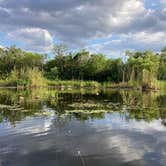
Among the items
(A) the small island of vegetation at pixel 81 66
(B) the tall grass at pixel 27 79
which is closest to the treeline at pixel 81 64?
(A) the small island of vegetation at pixel 81 66

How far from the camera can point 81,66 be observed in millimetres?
67688

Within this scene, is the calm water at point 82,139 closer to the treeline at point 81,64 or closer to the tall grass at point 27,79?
the tall grass at point 27,79

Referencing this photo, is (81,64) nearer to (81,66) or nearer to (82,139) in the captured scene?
(81,66)

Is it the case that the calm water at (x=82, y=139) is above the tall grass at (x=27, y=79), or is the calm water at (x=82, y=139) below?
below

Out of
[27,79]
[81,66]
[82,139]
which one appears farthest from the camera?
[81,66]

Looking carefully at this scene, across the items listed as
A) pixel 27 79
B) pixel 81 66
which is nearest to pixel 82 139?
pixel 27 79

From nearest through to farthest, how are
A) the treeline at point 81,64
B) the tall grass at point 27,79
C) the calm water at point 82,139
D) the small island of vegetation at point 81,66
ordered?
the calm water at point 82,139 < the tall grass at point 27,79 < the small island of vegetation at point 81,66 < the treeline at point 81,64

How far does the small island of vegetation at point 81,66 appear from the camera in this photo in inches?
2108

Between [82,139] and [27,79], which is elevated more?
[27,79]

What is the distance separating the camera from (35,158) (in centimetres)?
Answer: 673

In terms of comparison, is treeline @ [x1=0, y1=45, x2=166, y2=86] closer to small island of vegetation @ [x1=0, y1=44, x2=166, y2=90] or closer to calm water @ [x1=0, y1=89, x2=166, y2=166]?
small island of vegetation @ [x1=0, y1=44, x2=166, y2=90]

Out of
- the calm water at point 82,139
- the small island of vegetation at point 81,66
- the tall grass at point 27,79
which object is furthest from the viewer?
the small island of vegetation at point 81,66

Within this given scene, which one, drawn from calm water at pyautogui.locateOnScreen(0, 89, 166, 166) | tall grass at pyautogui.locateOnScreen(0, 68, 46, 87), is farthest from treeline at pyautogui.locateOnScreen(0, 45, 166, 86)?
A: calm water at pyautogui.locateOnScreen(0, 89, 166, 166)

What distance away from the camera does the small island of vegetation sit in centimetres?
5353
